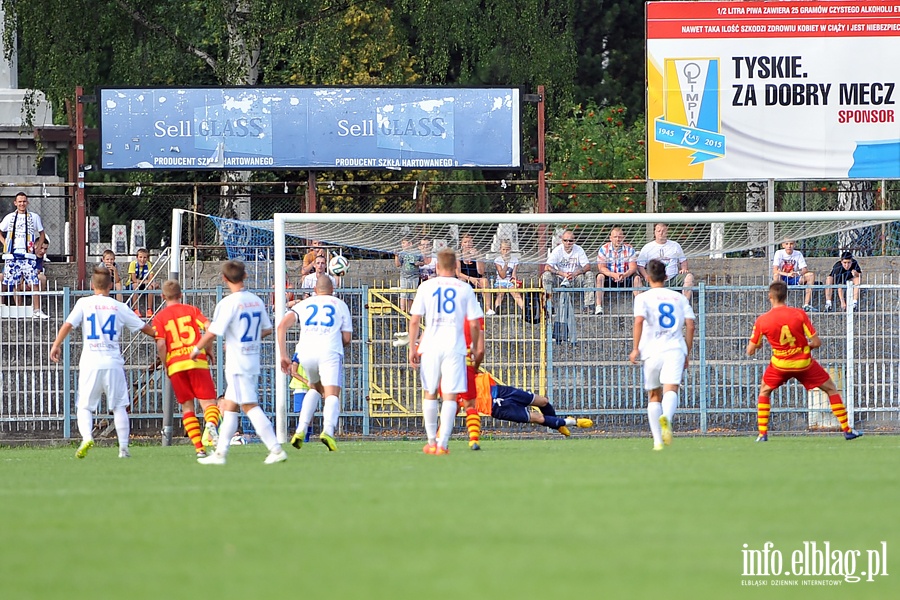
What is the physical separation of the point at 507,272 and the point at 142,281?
5.45 m

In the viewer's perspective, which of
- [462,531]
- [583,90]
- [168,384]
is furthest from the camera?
[583,90]

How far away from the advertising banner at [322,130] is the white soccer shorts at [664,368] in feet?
30.8

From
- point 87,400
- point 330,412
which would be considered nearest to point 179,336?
point 87,400

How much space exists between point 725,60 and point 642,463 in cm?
1383

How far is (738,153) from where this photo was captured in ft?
78.1

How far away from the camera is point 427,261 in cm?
2075

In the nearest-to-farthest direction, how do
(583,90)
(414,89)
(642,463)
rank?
(642,463) → (414,89) → (583,90)

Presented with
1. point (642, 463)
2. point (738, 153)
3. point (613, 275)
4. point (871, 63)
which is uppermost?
point (871, 63)

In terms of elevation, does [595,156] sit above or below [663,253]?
above

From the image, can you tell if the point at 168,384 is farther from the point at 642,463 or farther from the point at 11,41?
the point at 11,41

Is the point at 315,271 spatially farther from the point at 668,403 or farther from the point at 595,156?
the point at 595,156

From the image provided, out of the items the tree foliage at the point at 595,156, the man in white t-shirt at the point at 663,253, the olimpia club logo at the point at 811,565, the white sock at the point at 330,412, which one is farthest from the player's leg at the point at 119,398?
the tree foliage at the point at 595,156

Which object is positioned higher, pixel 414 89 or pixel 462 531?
pixel 414 89

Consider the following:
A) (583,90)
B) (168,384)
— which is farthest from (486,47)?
(583,90)
